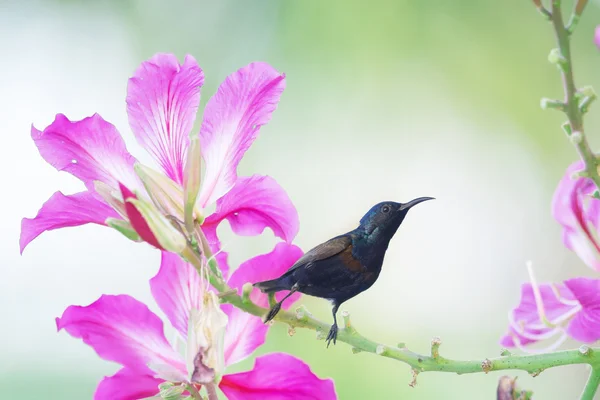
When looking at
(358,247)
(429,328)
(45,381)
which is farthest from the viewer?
(45,381)

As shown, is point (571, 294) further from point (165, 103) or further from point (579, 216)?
point (165, 103)

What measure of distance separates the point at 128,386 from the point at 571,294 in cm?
19

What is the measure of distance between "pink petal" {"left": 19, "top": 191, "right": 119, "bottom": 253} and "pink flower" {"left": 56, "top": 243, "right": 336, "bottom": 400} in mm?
32

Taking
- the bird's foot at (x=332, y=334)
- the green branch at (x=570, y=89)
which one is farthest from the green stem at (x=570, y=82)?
the bird's foot at (x=332, y=334)

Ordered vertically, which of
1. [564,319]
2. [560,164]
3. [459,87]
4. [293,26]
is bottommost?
[564,319]

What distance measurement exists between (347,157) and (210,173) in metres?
1.01

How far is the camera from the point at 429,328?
3.35 ft

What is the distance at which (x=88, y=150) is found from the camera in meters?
0.30

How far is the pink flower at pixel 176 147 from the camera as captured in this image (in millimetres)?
296

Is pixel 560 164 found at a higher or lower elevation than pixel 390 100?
lower

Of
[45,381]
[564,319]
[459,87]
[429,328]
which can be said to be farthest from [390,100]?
[564,319]

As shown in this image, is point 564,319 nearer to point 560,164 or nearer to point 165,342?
point 165,342

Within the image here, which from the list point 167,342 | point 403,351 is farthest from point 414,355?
point 167,342

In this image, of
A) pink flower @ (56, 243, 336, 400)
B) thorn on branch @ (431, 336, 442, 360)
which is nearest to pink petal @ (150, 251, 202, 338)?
pink flower @ (56, 243, 336, 400)
